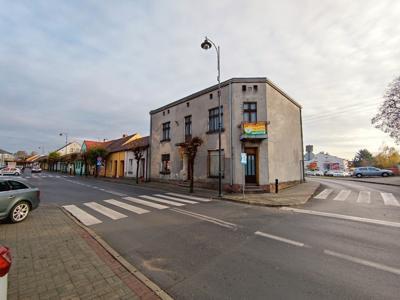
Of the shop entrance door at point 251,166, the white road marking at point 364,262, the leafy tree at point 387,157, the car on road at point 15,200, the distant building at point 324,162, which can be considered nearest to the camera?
the white road marking at point 364,262

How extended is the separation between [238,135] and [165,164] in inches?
373

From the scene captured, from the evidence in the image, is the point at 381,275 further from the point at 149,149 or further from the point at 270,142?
the point at 149,149

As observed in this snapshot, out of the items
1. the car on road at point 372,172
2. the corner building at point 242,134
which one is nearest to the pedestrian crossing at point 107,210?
the corner building at point 242,134

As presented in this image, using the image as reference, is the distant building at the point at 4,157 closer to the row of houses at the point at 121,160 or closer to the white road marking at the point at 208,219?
the row of houses at the point at 121,160

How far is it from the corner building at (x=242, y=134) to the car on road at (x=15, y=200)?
37.2 feet

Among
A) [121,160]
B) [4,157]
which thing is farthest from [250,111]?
[4,157]

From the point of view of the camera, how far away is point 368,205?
10.2 m

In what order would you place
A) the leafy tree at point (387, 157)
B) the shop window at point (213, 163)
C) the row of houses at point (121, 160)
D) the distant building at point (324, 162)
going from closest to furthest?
the shop window at point (213, 163) < the row of houses at point (121, 160) < the leafy tree at point (387, 157) < the distant building at point (324, 162)

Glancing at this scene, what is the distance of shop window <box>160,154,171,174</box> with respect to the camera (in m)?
21.2

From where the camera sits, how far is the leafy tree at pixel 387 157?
5637cm

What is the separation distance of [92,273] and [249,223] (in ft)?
16.6

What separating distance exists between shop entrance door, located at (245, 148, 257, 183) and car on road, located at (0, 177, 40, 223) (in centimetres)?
1259

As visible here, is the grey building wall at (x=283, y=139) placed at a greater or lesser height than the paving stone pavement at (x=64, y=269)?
greater

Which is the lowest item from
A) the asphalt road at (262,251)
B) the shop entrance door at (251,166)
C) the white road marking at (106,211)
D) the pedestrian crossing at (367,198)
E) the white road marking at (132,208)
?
the asphalt road at (262,251)
